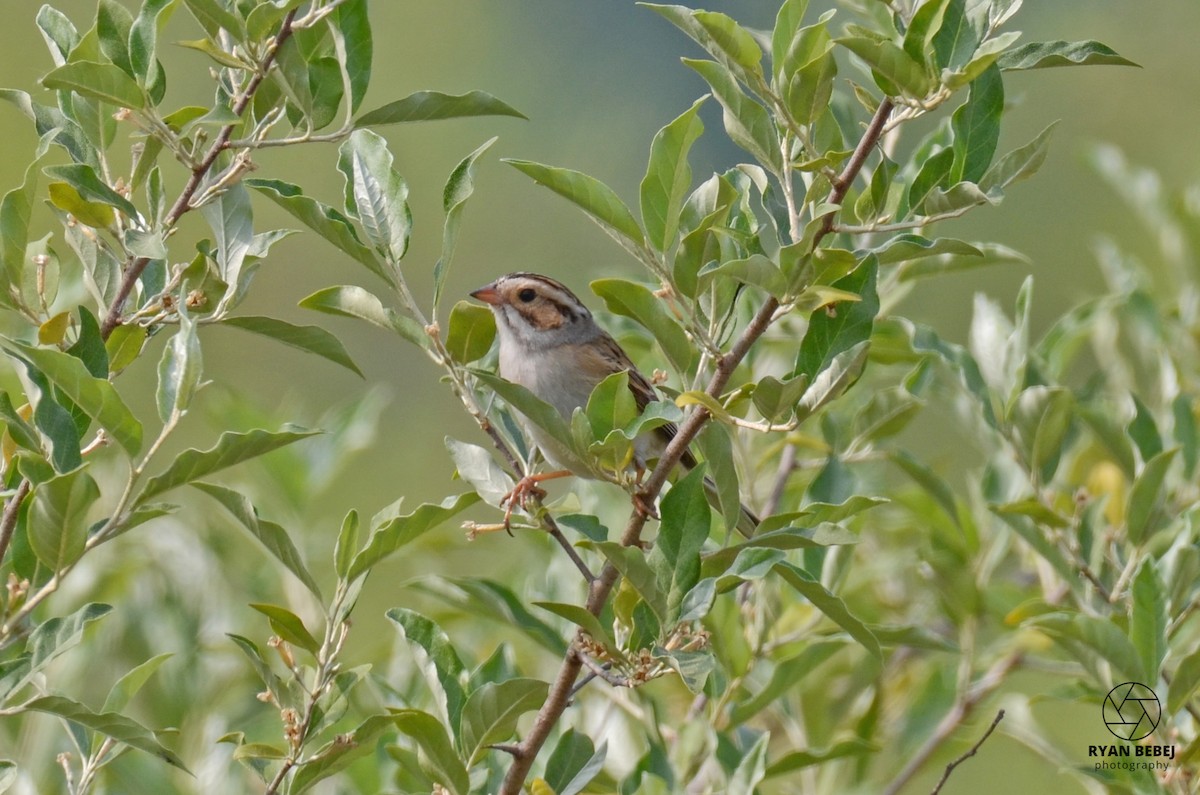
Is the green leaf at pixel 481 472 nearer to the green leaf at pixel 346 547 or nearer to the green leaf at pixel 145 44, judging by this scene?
the green leaf at pixel 346 547

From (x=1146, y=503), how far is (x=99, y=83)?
2.25 m

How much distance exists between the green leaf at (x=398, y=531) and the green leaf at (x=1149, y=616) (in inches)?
49.9

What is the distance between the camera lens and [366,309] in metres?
2.16

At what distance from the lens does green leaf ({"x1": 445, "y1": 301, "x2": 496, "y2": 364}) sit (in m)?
2.30

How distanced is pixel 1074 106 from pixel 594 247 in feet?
21.7

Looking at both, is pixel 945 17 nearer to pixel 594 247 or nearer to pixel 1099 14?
pixel 594 247

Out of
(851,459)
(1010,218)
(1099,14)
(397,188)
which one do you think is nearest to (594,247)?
(1010,218)

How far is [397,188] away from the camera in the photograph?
2.19 meters

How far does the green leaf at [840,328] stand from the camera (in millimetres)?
2057

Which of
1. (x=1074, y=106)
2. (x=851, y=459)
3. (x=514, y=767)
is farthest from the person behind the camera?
(x=1074, y=106)

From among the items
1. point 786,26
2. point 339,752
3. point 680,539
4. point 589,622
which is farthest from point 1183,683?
point 339,752

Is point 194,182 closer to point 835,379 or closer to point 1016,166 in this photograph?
point 835,379

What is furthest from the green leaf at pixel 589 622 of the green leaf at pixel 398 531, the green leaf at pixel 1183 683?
the green leaf at pixel 1183 683

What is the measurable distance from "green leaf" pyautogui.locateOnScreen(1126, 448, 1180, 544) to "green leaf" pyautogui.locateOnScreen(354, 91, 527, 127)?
161 centimetres
